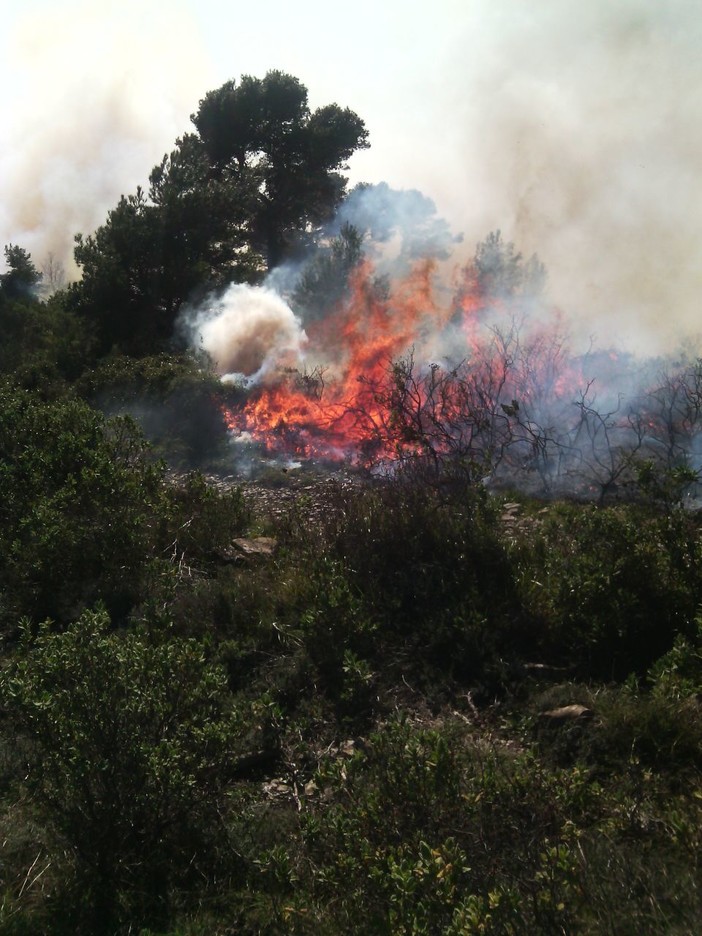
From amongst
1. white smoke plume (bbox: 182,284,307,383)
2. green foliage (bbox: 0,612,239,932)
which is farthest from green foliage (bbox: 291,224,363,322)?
green foliage (bbox: 0,612,239,932)

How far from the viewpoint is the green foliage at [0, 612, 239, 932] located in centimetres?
363

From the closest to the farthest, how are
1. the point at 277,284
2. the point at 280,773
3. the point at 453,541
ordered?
the point at 280,773, the point at 453,541, the point at 277,284

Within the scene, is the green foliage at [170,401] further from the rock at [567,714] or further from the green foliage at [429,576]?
the rock at [567,714]

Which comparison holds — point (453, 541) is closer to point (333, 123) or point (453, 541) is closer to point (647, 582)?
point (647, 582)

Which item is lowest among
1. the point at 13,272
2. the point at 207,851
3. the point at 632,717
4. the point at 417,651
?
the point at 207,851

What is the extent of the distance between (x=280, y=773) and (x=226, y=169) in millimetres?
23138

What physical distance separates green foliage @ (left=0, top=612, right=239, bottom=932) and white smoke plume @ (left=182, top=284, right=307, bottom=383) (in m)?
11.0

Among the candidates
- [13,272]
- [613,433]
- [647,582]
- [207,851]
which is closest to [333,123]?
[13,272]

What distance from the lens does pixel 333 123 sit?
24.4 m

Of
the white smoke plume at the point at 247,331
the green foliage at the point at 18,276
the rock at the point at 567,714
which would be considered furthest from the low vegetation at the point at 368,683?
the green foliage at the point at 18,276

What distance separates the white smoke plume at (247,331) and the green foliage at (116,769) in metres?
11.0

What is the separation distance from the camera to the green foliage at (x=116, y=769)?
143 inches

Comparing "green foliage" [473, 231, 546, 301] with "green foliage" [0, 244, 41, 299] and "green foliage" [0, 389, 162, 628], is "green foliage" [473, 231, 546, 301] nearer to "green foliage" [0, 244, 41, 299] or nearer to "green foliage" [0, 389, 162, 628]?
"green foliage" [0, 389, 162, 628]

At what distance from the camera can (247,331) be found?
1731 cm
